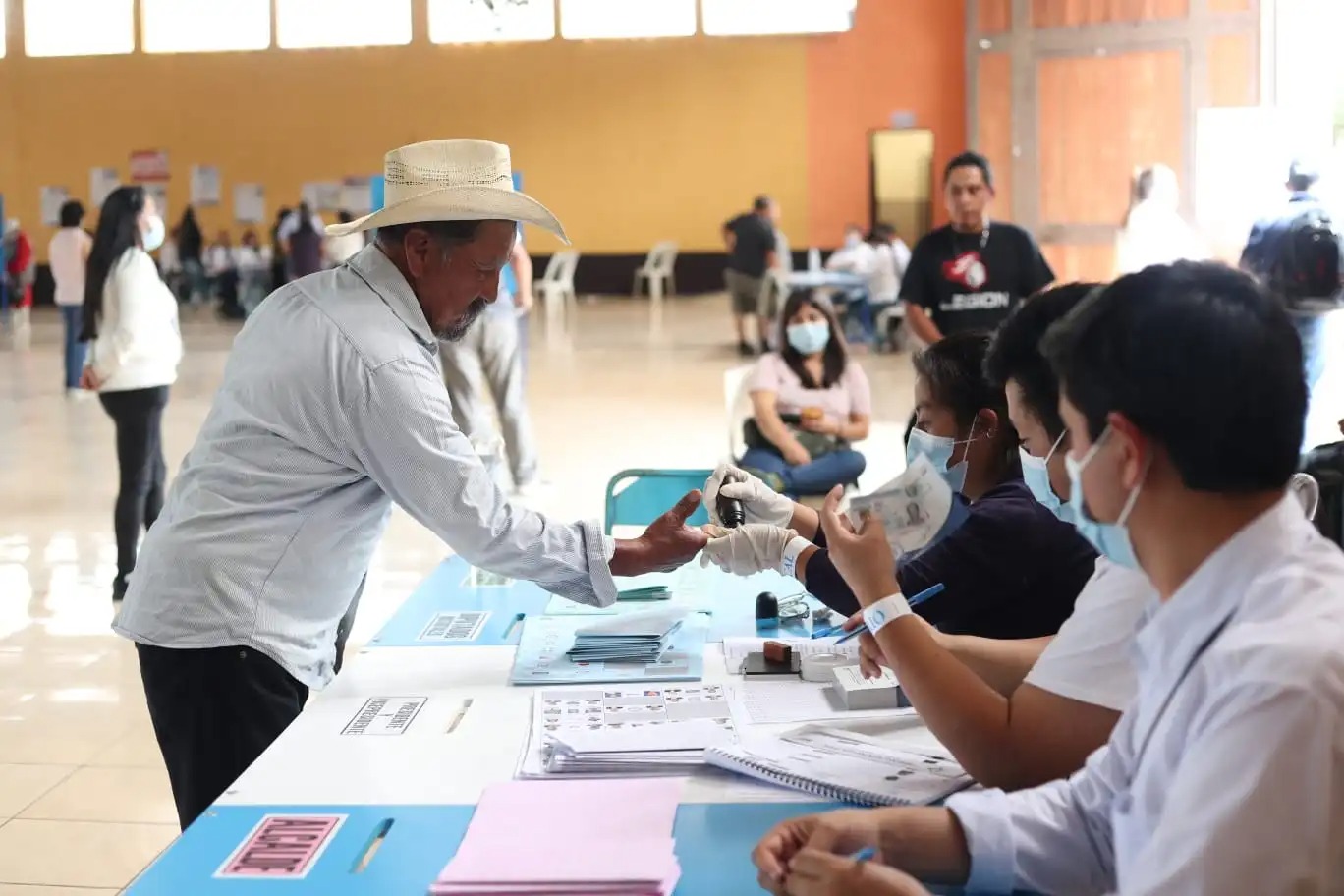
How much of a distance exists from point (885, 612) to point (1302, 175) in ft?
16.3

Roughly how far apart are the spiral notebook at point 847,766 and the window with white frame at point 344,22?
57.2ft

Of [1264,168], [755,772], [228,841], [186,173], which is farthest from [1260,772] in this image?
[186,173]

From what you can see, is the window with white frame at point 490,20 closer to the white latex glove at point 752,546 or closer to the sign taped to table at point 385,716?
the white latex glove at point 752,546

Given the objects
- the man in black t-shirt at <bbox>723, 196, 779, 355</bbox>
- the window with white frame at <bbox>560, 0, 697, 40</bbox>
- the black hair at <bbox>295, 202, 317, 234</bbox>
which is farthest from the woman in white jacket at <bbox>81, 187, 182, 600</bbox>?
the window with white frame at <bbox>560, 0, 697, 40</bbox>

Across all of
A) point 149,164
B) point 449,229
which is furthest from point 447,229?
point 149,164

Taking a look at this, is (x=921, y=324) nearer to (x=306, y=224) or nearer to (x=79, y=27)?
(x=306, y=224)

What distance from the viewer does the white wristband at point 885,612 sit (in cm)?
174

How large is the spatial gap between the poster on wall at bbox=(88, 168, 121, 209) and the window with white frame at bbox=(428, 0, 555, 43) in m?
5.15

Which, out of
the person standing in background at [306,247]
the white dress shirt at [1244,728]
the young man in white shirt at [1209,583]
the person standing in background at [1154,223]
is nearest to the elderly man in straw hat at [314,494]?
the young man in white shirt at [1209,583]

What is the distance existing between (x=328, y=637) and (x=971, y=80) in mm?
11692

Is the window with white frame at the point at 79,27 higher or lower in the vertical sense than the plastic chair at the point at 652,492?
higher

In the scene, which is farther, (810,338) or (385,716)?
(810,338)

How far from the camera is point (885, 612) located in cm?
175

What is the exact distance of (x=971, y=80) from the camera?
42.9 feet
